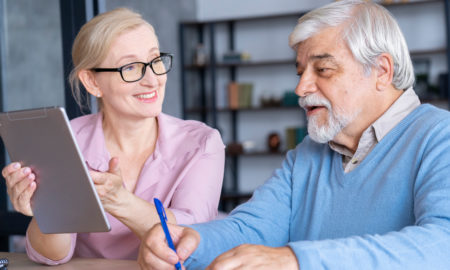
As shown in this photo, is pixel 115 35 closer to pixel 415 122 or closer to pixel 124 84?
pixel 124 84

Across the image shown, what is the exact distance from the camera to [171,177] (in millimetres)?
1817

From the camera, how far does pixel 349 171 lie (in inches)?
59.7

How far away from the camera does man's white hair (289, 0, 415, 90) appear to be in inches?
58.2

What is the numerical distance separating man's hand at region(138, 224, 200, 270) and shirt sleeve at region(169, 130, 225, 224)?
16.0 inches

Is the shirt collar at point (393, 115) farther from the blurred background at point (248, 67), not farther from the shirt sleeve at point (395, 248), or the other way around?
the blurred background at point (248, 67)

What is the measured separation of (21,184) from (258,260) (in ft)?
2.30

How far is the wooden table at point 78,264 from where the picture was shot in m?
1.46

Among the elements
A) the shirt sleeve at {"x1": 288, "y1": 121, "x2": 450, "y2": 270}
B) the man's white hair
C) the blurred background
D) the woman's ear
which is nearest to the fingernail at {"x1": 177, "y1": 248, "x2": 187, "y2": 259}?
the shirt sleeve at {"x1": 288, "y1": 121, "x2": 450, "y2": 270}

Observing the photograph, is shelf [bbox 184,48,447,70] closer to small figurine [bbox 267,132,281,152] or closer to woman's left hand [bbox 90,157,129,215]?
small figurine [bbox 267,132,281,152]

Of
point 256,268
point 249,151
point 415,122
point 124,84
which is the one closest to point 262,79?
point 249,151

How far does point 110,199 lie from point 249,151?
14.9 ft

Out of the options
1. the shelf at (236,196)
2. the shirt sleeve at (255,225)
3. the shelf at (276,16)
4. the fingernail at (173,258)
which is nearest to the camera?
the fingernail at (173,258)

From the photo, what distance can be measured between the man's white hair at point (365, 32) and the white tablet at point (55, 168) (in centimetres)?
68

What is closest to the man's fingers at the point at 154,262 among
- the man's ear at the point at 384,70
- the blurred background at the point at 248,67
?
the man's ear at the point at 384,70
